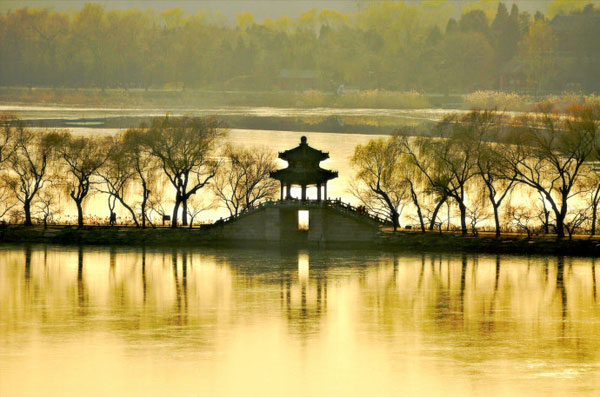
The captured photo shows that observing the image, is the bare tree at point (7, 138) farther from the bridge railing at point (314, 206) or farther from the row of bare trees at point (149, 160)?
the bridge railing at point (314, 206)

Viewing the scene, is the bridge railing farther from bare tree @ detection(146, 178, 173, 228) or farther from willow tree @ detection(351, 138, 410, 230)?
bare tree @ detection(146, 178, 173, 228)

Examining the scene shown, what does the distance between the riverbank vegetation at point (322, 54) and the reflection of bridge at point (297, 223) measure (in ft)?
285

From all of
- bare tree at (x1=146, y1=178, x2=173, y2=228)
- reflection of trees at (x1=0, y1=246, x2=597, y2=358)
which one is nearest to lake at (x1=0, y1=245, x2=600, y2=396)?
reflection of trees at (x1=0, y1=246, x2=597, y2=358)

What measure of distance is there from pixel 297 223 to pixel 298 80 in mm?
95049

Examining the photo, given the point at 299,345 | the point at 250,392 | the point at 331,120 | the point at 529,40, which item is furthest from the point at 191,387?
the point at 529,40

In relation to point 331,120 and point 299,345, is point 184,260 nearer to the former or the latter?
point 299,345

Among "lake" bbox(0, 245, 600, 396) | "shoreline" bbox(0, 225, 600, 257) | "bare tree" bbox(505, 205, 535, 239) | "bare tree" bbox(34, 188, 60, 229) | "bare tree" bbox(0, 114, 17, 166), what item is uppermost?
"bare tree" bbox(0, 114, 17, 166)

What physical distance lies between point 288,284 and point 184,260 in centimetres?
1048

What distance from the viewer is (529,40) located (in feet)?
539

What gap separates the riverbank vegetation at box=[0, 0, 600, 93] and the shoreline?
3318 inches

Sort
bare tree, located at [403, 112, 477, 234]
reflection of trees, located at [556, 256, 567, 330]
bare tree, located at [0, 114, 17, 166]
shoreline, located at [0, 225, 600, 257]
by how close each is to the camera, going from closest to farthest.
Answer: reflection of trees, located at [556, 256, 567, 330]
shoreline, located at [0, 225, 600, 257]
bare tree, located at [403, 112, 477, 234]
bare tree, located at [0, 114, 17, 166]

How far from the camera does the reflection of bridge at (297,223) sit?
79.9m

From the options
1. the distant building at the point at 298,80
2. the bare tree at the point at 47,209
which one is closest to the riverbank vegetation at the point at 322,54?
the distant building at the point at 298,80

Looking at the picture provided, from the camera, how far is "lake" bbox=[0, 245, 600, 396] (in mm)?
45469
